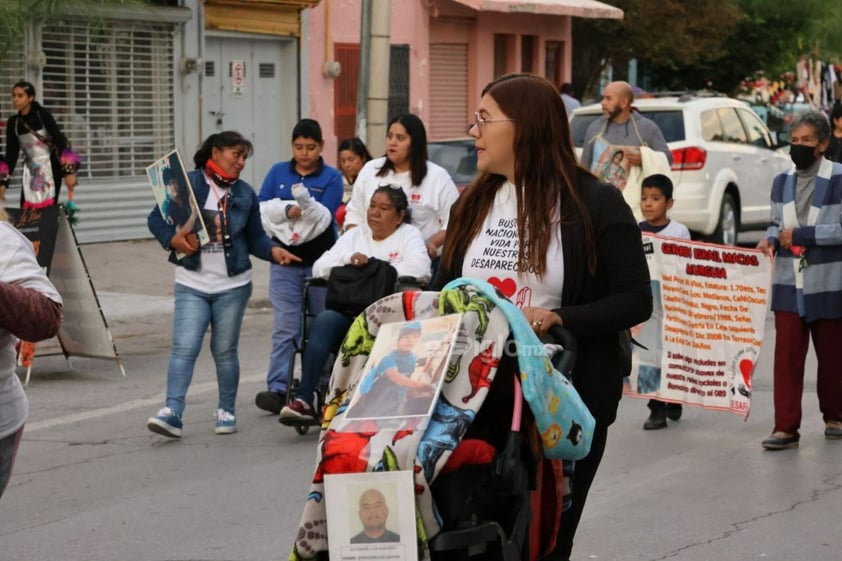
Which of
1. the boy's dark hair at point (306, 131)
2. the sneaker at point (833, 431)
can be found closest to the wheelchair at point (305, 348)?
the boy's dark hair at point (306, 131)

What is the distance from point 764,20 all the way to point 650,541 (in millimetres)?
29916

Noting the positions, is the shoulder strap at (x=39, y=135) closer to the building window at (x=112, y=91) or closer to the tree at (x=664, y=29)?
the building window at (x=112, y=91)

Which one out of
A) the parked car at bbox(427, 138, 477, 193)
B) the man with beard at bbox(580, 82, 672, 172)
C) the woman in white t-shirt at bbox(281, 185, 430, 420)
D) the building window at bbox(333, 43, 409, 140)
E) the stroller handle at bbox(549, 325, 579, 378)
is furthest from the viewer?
the building window at bbox(333, 43, 409, 140)

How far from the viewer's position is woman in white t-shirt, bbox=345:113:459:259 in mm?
9812

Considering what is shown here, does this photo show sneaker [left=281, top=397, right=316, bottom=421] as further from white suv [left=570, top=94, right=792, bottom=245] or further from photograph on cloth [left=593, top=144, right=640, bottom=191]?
white suv [left=570, top=94, right=792, bottom=245]

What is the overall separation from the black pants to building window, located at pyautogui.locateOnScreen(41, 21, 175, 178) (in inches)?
630

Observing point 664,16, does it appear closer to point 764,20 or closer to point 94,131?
point 764,20

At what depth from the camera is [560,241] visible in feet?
14.4

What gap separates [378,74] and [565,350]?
12922 mm

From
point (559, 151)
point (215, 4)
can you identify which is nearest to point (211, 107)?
point (215, 4)

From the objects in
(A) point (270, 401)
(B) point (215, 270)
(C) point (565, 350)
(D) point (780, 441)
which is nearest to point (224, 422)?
(A) point (270, 401)

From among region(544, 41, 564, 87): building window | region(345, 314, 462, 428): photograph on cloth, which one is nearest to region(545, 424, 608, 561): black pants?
region(345, 314, 462, 428): photograph on cloth

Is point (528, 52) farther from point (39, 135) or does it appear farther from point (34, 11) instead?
point (34, 11)

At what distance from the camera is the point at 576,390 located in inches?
173
